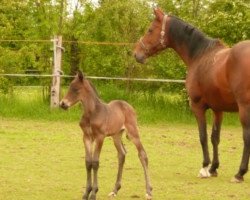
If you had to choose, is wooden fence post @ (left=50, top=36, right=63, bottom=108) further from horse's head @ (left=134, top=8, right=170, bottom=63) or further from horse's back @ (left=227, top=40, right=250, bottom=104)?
horse's back @ (left=227, top=40, right=250, bottom=104)

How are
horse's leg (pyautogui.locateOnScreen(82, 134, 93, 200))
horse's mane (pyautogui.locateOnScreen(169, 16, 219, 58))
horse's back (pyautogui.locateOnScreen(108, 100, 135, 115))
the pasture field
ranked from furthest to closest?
horse's mane (pyautogui.locateOnScreen(169, 16, 219, 58)) → the pasture field → horse's back (pyautogui.locateOnScreen(108, 100, 135, 115)) → horse's leg (pyautogui.locateOnScreen(82, 134, 93, 200))

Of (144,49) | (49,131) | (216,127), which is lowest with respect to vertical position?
(49,131)

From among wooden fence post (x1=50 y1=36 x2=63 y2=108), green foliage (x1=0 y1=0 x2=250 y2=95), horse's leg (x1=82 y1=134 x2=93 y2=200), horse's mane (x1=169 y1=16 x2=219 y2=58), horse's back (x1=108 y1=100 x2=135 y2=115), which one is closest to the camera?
horse's leg (x1=82 y1=134 x2=93 y2=200)

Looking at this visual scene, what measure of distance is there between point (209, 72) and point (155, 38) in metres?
1.15

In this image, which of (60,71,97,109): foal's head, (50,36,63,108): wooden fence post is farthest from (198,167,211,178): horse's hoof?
(50,36,63,108): wooden fence post

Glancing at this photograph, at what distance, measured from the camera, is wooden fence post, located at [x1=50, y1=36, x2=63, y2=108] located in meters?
16.3

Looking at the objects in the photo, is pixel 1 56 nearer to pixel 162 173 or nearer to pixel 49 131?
pixel 49 131

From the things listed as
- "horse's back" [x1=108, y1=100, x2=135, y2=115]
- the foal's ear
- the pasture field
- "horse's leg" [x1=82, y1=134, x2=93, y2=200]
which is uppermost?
the foal's ear

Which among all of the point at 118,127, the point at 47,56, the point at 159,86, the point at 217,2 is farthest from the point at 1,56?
the point at 118,127

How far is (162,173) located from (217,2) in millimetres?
→ 9396

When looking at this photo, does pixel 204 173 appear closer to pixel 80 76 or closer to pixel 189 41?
pixel 189 41

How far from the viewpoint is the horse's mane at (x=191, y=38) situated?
948 cm

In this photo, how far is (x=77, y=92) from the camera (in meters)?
7.16

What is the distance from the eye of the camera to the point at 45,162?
32.2 ft
